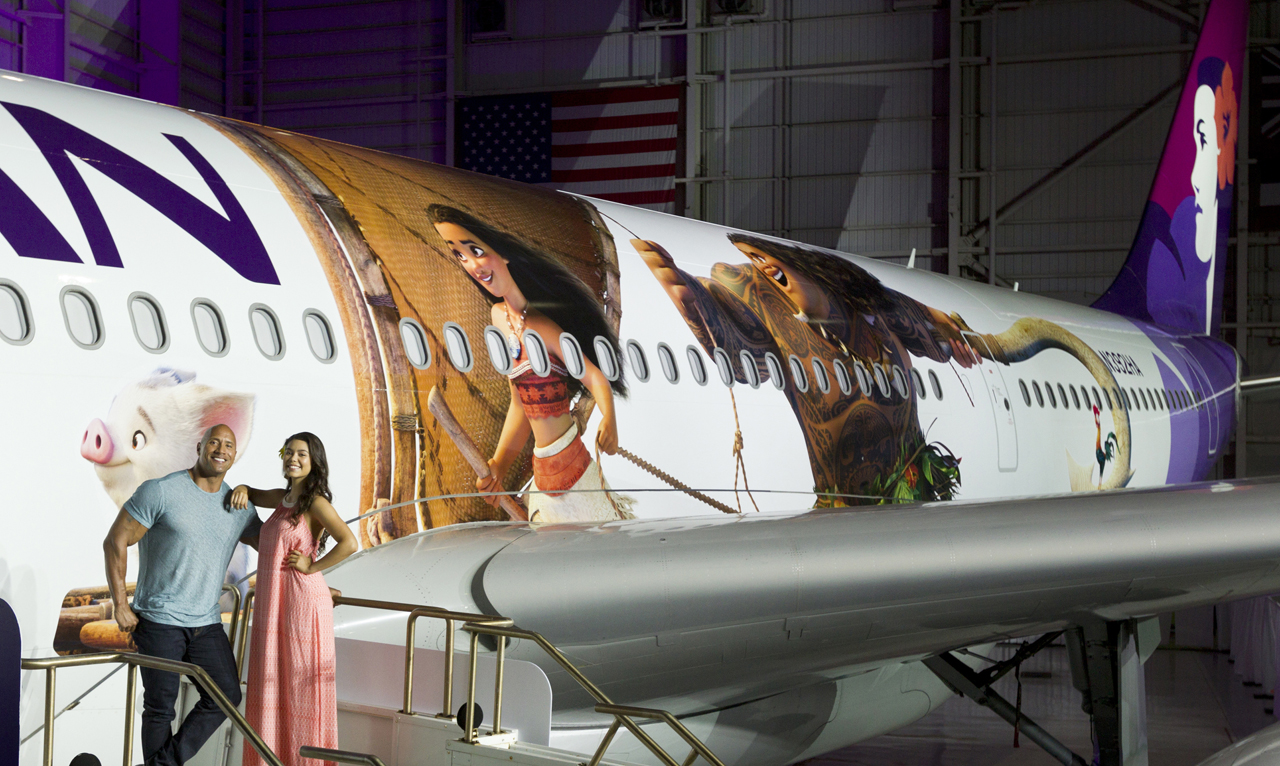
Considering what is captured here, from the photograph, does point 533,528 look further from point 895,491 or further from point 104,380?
point 895,491

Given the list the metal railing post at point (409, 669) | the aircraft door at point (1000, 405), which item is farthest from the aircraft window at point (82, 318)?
the aircraft door at point (1000, 405)

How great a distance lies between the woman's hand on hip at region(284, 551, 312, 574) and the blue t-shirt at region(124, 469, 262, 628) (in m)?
0.22

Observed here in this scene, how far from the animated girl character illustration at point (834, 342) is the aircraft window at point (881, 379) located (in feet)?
0.03

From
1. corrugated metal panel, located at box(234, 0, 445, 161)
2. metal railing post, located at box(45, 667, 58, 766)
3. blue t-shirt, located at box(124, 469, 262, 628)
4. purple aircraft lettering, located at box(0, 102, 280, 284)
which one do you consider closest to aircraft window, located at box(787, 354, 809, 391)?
purple aircraft lettering, located at box(0, 102, 280, 284)

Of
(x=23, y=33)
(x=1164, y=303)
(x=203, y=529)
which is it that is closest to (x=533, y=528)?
(x=203, y=529)

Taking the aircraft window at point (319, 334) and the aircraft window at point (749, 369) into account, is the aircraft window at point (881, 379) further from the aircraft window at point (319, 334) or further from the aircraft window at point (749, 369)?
the aircraft window at point (319, 334)

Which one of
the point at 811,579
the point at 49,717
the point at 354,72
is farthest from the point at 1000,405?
the point at 354,72

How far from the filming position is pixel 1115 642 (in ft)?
21.9

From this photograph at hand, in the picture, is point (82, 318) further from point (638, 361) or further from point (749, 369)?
point (749, 369)

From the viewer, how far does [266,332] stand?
4.83 meters

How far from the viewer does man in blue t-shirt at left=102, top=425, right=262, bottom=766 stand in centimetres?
362

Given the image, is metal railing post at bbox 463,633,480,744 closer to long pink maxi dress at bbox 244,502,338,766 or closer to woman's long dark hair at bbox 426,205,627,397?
long pink maxi dress at bbox 244,502,338,766

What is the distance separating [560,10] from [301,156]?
19644mm

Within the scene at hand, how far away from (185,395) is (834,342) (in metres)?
5.19
